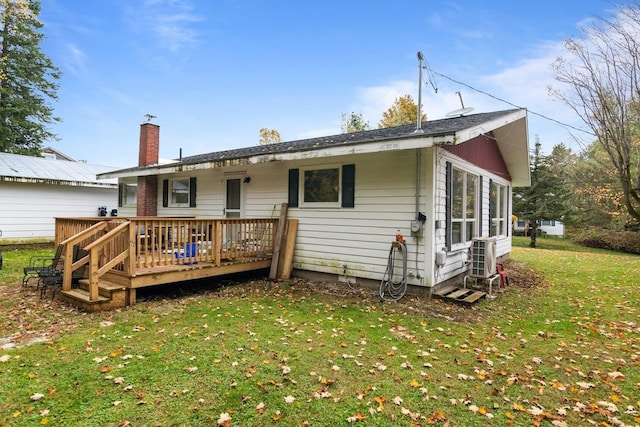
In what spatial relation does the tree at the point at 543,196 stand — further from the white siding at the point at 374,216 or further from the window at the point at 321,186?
the window at the point at 321,186

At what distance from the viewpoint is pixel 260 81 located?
1958cm

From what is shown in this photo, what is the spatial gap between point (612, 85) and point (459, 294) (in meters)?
6.97

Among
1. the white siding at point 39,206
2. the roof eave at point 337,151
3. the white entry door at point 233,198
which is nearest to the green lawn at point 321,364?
the roof eave at point 337,151

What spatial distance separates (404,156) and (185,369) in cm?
516

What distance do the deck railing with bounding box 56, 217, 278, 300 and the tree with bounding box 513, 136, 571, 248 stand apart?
1881 centimetres

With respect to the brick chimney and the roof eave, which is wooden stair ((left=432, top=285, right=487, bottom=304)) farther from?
the brick chimney

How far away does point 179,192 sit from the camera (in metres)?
11.2

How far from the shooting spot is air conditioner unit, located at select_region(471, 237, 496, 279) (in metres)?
7.30

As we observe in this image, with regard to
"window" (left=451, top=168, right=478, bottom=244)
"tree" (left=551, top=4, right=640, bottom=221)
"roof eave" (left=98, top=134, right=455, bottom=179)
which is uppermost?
"tree" (left=551, top=4, right=640, bottom=221)

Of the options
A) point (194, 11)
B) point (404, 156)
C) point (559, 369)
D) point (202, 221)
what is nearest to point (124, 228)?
point (202, 221)

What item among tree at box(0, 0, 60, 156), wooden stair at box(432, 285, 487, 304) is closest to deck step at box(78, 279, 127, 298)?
wooden stair at box(432, 285, 487, 304)

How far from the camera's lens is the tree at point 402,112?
82.2ft

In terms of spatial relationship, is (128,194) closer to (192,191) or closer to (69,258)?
(192,191)

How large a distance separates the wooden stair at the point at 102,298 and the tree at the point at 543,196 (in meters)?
22.0
